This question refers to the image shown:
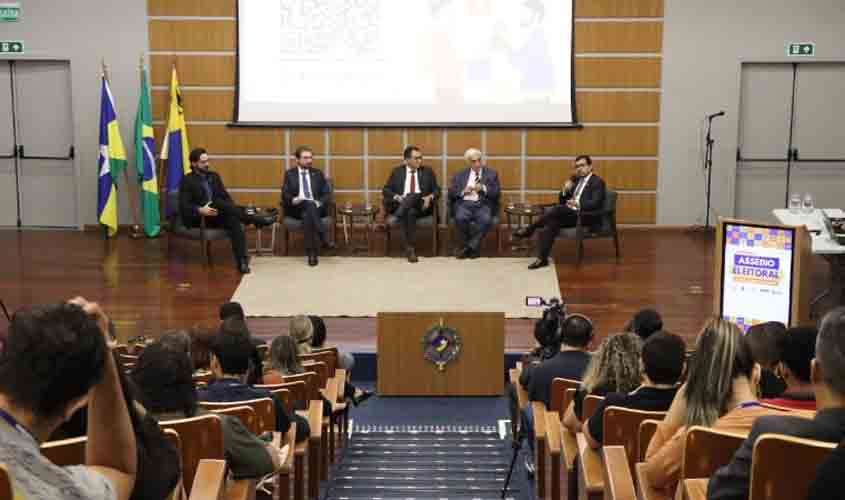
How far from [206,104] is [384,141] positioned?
A: 1.93 meters

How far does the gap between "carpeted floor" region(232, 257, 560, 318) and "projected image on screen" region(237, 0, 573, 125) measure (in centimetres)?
190

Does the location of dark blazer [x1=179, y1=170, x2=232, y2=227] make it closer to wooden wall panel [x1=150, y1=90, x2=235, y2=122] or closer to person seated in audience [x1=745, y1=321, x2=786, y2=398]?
wooden wall panel [x1=150, y1=90, x2=235, y2=122]

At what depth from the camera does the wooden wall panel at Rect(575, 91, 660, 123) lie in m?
12.6

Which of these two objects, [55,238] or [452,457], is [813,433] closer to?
[452,457]

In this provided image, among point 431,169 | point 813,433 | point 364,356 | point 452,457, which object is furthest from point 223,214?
point 813,433

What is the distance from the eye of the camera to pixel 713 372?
11.6 ft

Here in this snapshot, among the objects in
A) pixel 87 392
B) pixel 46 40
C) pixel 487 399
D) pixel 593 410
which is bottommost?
pixel 487 399

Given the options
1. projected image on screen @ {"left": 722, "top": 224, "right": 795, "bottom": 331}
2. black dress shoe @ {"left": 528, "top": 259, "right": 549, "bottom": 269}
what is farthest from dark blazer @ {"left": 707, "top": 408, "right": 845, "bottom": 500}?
black dress shoe @ {"left": 528, "top": 259, "right": 549, "bottom": 269}

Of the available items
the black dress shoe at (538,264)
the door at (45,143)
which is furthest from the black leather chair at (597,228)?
the door at (45,143)

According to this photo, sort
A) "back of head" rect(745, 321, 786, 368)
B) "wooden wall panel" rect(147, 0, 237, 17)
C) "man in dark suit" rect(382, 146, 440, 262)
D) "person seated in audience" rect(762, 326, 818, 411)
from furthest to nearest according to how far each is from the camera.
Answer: "wooden wall panel" rect(147, 0, 237, 17), "man in dark suit" rect(382, 146, 440, 262), "back of head" rect(745, 321, 786, 368), "person seated in audience" rect(762, 326, 818, 411)

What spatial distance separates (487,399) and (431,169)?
390 cm

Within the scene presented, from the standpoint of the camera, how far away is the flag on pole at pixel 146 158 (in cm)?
1219

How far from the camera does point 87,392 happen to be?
1.80m

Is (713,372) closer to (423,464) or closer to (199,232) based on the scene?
(423,464)
